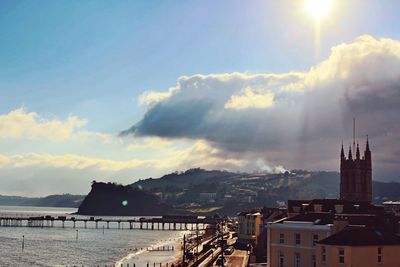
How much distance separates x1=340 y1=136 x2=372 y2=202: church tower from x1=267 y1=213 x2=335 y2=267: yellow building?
250 ft

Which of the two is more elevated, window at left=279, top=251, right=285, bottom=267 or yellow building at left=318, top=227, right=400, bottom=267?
yellow building at left=318, top=227, right=400, bottom=267

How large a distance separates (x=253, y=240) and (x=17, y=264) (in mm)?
50166

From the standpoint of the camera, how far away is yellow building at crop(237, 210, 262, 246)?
13564cm

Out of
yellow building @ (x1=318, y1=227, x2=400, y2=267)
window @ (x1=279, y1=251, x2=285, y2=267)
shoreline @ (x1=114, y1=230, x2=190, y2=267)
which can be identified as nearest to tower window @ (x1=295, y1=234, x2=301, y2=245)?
window @ (x1=279, y1=251, x2=285, y2=267)

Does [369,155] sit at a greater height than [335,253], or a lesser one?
greater

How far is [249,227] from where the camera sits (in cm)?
13950

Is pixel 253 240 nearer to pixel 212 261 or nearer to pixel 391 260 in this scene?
pixel 212 261

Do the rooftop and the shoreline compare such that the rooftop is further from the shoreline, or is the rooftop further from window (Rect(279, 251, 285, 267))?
the shoreline

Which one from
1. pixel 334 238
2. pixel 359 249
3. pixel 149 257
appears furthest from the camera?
pixel 149 257

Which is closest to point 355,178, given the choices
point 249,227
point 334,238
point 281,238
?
point 249,227

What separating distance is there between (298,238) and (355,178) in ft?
272

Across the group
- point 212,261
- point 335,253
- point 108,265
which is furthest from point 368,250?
point 108,265

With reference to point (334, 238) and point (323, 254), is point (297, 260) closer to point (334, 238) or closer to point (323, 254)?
point (323, 254)

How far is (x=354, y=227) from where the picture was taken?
56750 millimetres
